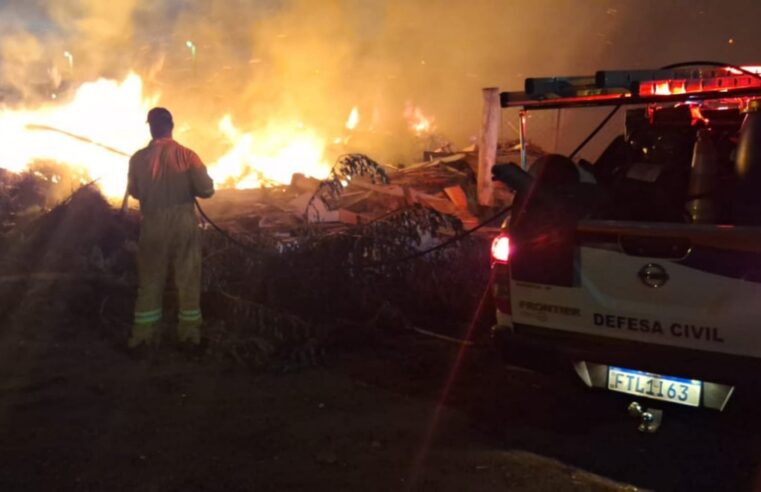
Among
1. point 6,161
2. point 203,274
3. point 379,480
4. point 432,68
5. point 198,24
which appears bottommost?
point 379,480

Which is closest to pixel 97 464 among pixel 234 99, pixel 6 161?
pixel 6 161

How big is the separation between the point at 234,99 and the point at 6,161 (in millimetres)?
8933

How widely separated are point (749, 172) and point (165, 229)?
13.1 feet

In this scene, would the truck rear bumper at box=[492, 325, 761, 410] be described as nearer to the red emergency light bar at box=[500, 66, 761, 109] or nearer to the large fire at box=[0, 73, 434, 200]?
the red emergency light bar at box=[500, 66, 761, 109]

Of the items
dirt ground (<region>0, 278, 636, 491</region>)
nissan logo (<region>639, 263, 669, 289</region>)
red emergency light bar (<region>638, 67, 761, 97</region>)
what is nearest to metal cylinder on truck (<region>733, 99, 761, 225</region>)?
red emergency light bar (<region>638, 67, 761, 97</region>)

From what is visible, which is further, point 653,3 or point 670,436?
point 653,3

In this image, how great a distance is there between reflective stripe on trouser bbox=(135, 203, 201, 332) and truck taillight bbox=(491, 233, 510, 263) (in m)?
2.63

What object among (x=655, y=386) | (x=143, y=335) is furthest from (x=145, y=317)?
(x=655, y=386)

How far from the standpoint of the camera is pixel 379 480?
3.63 m

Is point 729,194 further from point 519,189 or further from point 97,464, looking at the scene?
point 97,464

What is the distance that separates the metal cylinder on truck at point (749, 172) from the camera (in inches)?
153

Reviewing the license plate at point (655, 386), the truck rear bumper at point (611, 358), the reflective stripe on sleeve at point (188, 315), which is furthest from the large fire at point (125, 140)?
the license plate at point (655, 386)

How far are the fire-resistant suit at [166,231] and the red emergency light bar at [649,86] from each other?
2.68 metres

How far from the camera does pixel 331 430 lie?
4.25 metres
